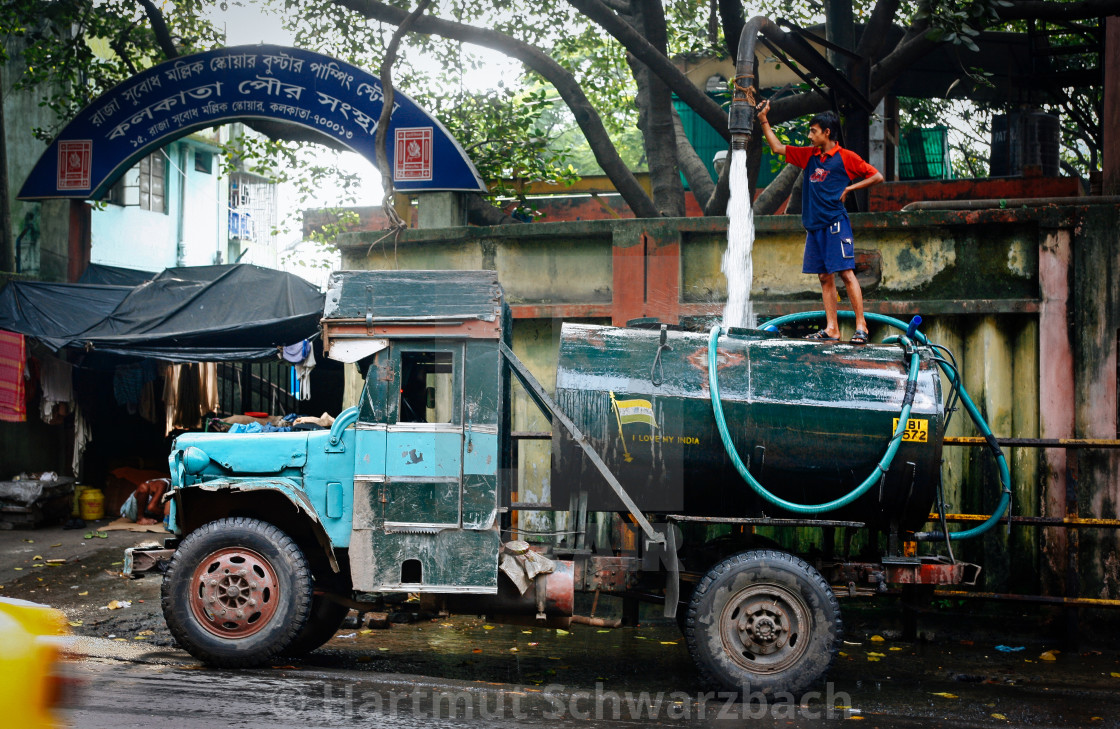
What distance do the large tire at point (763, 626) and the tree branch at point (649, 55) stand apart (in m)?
5.45

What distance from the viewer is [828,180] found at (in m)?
7.71

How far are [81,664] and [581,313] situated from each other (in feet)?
16.5

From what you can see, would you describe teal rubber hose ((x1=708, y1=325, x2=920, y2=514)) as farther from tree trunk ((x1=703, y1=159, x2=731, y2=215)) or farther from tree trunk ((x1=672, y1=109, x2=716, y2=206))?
tree trunk ((x1=672, y1=109, x2=716, y2=206))

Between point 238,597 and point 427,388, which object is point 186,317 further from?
point 238,597

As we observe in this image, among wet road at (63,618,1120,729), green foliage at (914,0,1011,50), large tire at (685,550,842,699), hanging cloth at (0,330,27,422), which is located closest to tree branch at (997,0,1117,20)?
green foliage at (914,0,1011,50)

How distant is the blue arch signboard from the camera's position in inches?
430

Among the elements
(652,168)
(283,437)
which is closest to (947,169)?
(652,168)

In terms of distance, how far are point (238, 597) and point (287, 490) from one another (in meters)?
0.74

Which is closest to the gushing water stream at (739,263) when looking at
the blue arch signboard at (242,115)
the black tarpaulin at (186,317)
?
the blue arch signboard at (242,115)

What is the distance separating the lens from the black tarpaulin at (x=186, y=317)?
1191 cm

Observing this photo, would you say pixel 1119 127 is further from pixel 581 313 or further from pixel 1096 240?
pixel 581 313

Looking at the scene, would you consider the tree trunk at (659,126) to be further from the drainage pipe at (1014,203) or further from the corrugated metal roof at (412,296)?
the corrugated metal roof at (412,296)

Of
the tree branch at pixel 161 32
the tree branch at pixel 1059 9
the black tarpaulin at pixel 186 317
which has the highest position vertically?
the tree branch at pixel 161 32

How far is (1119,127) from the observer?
32.6ft
